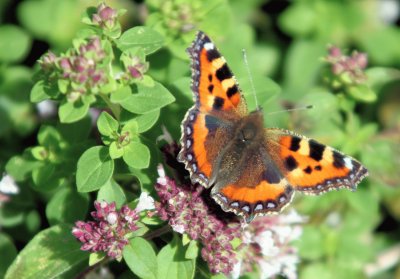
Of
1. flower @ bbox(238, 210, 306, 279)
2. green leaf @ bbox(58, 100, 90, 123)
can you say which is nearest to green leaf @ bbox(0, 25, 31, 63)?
green leaf @ bbox(58, 100, 90, 123)

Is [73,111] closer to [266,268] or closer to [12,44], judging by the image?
[266,268]

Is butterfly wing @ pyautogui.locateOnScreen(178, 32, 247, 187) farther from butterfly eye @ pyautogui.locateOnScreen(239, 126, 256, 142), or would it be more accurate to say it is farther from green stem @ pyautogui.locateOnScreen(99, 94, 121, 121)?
green stem @ pyautogui.locateOnScreen(99, 94, 121, 121)

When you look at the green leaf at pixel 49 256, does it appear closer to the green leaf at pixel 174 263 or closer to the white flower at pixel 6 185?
the white flower at pixel 6 185

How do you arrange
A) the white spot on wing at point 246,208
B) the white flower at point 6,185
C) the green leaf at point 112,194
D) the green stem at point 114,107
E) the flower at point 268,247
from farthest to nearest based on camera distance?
the white flower at point 6,185
the flower at point 268,247
the green stem at point 114,107
the green leaf at point 112,194
the white spot on wing at point 246,208

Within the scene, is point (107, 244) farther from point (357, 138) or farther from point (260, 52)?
point (260, 52)

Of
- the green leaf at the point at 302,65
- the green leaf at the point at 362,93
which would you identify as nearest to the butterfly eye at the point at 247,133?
the green leaf at the point at 362,93

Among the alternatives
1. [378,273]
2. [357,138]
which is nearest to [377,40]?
[357,138]
